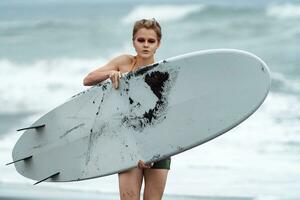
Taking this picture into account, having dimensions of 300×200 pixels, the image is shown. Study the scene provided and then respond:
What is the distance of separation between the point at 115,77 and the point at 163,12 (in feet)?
62.1

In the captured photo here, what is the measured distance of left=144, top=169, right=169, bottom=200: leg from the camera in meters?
3.90

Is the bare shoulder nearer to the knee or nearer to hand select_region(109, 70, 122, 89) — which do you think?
hand select_region(109, 70, 122, 89)

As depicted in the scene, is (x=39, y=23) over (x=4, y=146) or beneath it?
over

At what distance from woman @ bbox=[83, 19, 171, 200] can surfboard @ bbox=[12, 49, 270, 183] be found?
0.11 ft

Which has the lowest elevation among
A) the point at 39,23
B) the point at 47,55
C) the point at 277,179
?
the point at 277,179

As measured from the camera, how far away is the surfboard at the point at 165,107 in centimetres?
386

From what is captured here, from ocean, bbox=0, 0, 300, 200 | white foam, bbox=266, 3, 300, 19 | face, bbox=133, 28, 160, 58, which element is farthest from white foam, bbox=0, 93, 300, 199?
white foam, bbox=266, 3, 300, 19

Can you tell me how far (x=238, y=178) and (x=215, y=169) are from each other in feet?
1.70

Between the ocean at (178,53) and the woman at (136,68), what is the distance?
275 centimetres

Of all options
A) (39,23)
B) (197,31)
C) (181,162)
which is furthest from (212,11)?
(181,162)

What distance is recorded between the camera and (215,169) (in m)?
7.89

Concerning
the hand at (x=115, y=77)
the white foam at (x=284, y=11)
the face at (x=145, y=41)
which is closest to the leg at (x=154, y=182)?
the hand at (x=115, y=77)

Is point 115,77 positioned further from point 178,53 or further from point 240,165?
point 178,53

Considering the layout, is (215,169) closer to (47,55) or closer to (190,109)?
(190,109)
